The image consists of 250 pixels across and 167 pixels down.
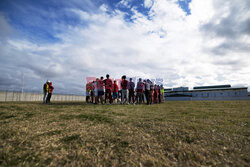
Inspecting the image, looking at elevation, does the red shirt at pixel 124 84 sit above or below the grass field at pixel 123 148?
above

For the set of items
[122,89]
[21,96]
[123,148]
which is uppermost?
[122,89]

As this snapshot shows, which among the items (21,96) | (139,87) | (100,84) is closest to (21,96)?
(21,96)

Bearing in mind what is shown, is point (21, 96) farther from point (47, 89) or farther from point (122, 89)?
point (122, 89)

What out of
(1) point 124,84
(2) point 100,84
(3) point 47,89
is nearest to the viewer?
(2) point 100,84

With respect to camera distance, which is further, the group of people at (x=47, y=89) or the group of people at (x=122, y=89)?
the group of people at (x=47, y=89)

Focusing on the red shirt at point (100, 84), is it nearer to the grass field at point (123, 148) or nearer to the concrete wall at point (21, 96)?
the grass field at point (123, 148)

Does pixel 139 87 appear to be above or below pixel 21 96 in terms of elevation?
above

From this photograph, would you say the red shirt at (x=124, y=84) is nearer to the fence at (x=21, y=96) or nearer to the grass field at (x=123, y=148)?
the grass field at (x=123, y=148)

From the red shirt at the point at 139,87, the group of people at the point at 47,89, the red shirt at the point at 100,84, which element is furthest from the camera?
the group of people at the point at 47,89

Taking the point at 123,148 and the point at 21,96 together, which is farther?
the point at 21,96

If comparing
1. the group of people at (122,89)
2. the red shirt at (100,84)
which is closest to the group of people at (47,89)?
the group of people at (122,89)

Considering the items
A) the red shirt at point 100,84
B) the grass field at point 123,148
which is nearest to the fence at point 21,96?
the red shirt at point 100,84

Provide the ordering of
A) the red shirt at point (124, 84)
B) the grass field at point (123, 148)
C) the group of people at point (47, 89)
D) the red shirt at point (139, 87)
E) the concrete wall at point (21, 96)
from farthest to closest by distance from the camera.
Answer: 1. the concrete wall at point (21, 96)
2. the group of people at point (47, 89)
3. the red shirt at point (139, 87)
4. the red shirt at point (124, 84)
5. the grass field at point (123, 148)

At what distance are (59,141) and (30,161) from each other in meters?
0.54
